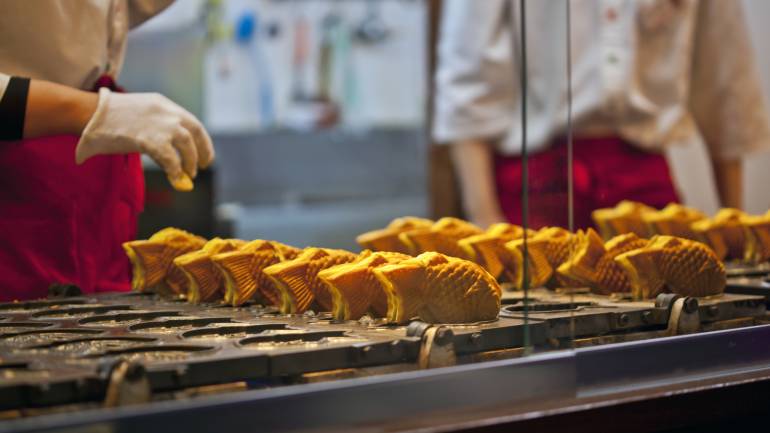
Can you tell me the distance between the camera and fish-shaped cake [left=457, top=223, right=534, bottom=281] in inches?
59.1

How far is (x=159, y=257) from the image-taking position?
153cm

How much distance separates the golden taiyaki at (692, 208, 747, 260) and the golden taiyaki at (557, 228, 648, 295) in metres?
0.37

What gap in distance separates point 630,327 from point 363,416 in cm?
45

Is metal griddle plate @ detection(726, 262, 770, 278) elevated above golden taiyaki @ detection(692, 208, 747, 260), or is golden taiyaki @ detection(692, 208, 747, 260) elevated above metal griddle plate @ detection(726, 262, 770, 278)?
golden taiyaki @ detection(692, 208, 747, 260)

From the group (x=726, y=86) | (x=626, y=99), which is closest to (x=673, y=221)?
(x=626, y=99)

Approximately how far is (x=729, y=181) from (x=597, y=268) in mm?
1262

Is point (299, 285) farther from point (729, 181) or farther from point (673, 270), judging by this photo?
point (729, 181)

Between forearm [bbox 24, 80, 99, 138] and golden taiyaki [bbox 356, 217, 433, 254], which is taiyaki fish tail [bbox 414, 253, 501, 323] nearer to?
golden taiyaki [bbox 356, 217, 433, 254]

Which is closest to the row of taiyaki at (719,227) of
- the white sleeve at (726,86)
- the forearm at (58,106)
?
the forearm at (58,106)

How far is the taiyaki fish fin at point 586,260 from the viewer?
4.55 feet

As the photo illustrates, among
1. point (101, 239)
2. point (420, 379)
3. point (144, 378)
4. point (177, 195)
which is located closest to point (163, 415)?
point (144, 378)

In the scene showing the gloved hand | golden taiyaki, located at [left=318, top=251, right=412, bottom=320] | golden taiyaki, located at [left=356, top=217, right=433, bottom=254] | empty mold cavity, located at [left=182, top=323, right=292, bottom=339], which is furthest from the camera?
golden taiyaki, located at [left=356, top=217, right=433, bottom=254]

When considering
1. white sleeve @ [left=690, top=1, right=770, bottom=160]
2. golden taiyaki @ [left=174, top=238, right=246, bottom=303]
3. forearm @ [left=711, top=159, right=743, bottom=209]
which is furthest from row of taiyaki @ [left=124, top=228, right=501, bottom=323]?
white sleeve @ [left=690, top=1, right=770, bottom=160]

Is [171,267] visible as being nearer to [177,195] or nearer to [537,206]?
[537,206]
